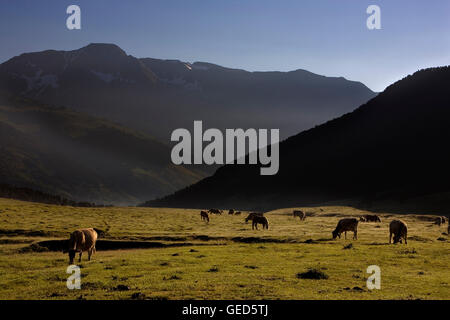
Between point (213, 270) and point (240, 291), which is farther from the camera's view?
point (213, 270)

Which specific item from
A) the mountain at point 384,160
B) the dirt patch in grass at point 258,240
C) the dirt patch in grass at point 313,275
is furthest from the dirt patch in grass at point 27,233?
the mountain at point 384,160

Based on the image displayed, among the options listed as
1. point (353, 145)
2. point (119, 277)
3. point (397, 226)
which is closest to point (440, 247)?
point (397, 226)

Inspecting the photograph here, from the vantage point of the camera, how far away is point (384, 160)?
557ft

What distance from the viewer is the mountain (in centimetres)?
15175

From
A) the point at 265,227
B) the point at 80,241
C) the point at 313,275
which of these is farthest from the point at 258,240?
the point at 313,275

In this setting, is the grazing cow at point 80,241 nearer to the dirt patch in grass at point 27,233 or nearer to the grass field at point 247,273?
the grass field at point 247,273

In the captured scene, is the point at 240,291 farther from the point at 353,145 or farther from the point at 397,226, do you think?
the point at 353,145

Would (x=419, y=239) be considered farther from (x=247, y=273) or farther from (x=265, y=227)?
(x=247, y=273)

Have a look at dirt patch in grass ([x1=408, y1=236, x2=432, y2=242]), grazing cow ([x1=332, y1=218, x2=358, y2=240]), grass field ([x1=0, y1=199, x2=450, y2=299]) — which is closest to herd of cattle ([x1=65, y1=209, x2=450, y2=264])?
grazing cow ([x1=332, y1=218, x2=358, y2=240])

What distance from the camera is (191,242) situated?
42.7 m
